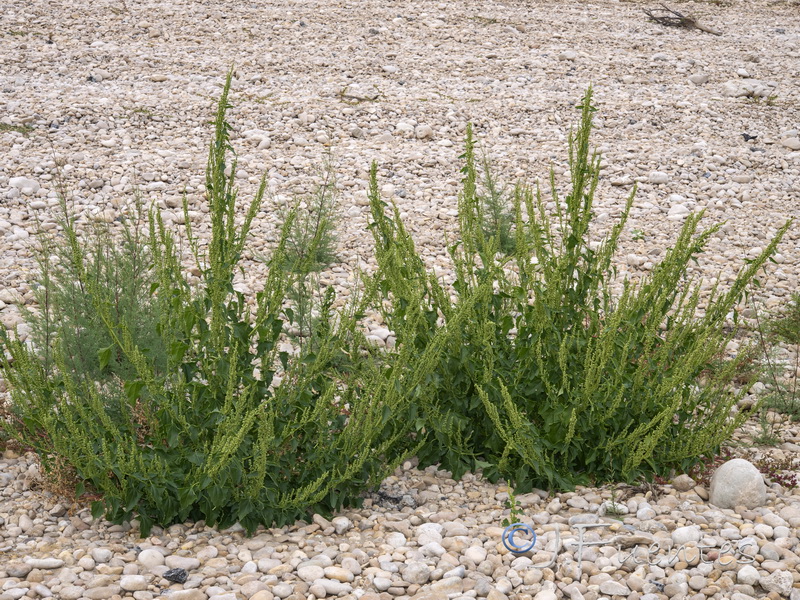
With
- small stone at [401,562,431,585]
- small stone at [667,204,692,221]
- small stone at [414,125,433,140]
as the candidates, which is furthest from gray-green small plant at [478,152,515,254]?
small stone at [401,562,431,585]

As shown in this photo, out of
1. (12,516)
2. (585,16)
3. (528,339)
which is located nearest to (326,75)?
(585,16)

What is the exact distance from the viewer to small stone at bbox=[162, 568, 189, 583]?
2766mm

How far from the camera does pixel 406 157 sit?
718 cm

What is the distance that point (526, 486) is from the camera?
340 centimetres

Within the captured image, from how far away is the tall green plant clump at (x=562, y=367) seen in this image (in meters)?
3.31

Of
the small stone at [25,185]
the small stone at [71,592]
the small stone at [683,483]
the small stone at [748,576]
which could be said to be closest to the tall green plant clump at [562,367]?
the small stone at [683,483]

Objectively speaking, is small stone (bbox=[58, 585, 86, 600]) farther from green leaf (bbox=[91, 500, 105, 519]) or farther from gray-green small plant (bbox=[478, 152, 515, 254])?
gray-green small plant (bbox=[478, 152, 515, 254])

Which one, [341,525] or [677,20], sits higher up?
[677,20]

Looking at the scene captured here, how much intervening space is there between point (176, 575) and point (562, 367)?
155 centimetres

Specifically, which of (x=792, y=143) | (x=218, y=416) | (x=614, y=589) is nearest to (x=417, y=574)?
(x=614, y=589)

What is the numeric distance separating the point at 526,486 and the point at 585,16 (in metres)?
9.51

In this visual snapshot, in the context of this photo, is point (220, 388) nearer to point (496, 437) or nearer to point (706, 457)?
point (496, 437)

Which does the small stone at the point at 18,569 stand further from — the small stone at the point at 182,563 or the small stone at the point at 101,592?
the small stone at the point at 182,563

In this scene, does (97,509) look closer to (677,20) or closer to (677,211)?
(677,211)
